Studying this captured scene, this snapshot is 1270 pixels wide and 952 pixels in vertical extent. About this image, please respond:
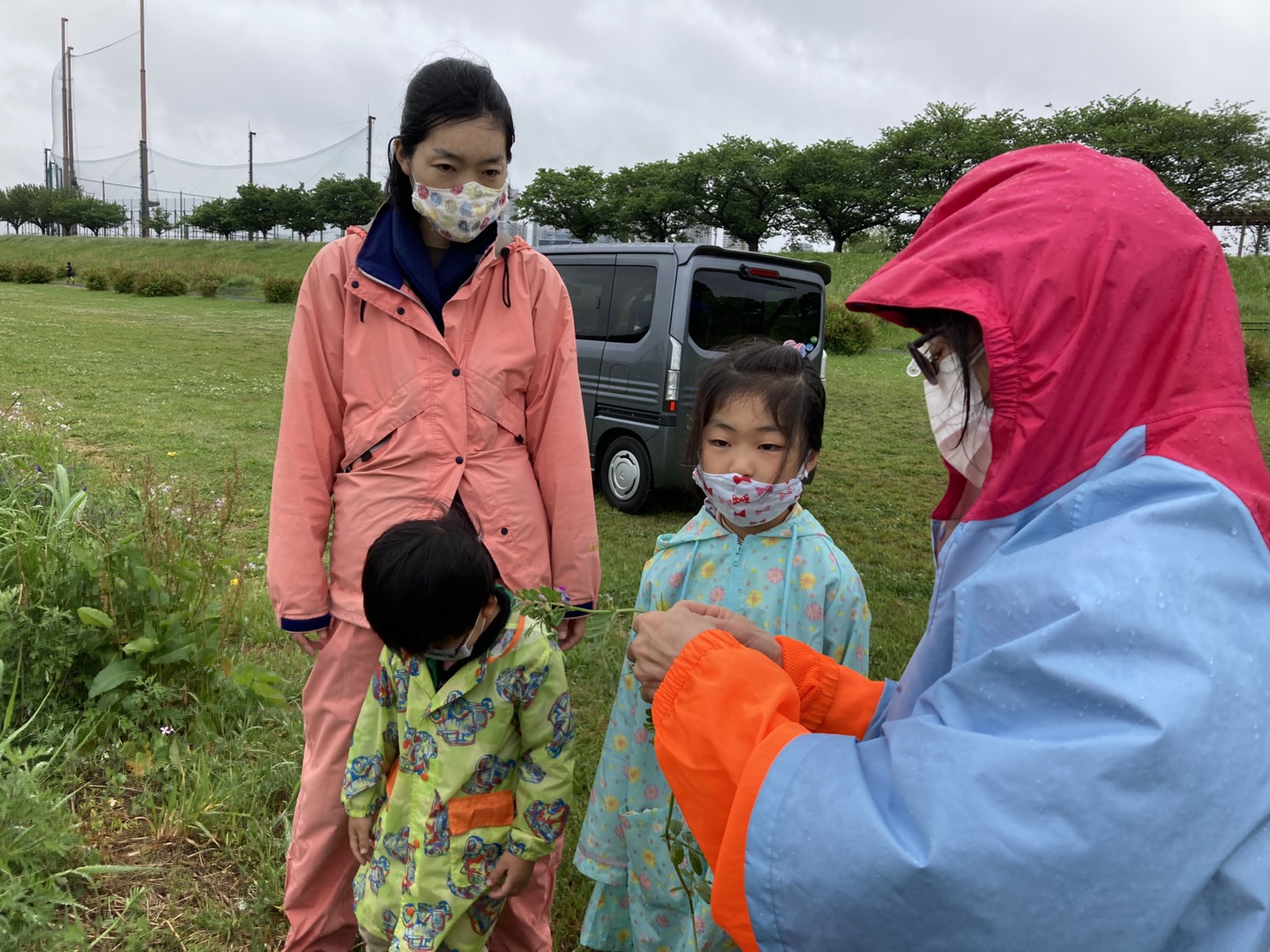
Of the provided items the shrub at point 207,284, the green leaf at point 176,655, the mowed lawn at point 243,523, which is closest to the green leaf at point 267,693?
the mowed lawn at point 243,523

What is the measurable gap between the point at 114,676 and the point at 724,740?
258 cm

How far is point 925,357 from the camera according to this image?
1.12 meters

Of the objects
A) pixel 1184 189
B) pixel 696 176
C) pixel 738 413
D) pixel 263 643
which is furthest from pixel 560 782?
pixel 696 176

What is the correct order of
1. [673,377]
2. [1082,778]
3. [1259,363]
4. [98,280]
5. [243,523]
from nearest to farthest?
[1082,778] < [243,523] < [673,377] < [1259,363] < [98,280]

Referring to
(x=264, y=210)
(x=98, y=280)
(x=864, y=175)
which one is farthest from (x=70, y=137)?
(x=864, y=175)

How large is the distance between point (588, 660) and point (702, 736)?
2966 millimetres

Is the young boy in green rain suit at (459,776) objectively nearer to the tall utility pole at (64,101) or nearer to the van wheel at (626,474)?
the van wheel at (626,474)

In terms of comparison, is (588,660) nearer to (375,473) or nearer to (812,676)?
(375,473)

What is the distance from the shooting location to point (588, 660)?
Answer: 3.88 m

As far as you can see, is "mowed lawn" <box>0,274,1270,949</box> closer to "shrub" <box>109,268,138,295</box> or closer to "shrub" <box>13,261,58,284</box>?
"shrub" <box>109,268,138,295</box>

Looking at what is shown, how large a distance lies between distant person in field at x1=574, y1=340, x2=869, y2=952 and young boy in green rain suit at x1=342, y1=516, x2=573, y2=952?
237 millimetres

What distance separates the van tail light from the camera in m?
6.51

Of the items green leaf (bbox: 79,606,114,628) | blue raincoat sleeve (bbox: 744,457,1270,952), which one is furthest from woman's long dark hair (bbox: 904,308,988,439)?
green leaf (bbox: 79,606,114,628)

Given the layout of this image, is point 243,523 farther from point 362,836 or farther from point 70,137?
point 70,137
